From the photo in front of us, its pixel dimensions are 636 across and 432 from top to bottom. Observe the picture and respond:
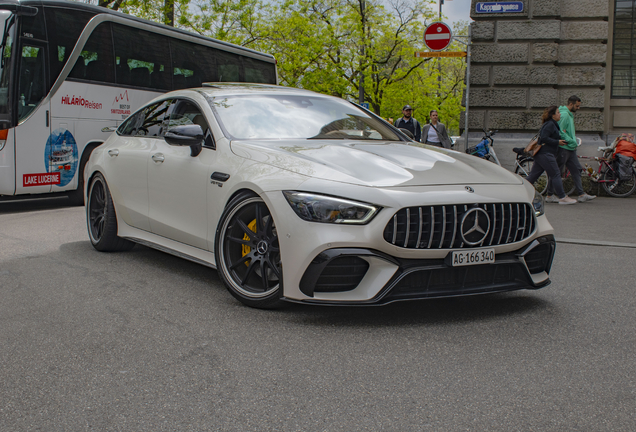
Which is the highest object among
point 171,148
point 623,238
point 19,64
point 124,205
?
point 19,64

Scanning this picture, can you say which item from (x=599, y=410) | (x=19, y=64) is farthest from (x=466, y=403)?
(x=19, y=64)

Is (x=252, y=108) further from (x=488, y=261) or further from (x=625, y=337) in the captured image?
(x=625, y=337)

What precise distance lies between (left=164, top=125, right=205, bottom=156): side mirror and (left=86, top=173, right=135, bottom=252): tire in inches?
62.6

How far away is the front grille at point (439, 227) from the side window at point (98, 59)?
9.15 meters

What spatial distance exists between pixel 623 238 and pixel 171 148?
17.3 ft

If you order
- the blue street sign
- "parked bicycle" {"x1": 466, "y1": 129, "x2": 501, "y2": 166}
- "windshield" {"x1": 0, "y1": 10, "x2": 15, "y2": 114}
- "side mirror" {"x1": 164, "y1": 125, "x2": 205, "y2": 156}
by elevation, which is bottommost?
"parked bicycle" {"x1": 466, "y1": 129, "x2": 501, "y2": 166}

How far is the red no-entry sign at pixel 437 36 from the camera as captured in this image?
13836 mm

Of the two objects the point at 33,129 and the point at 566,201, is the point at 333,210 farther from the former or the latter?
the point at 566,201

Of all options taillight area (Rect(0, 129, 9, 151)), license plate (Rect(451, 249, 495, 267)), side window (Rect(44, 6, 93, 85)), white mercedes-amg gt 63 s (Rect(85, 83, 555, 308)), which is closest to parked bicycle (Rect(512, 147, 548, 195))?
side window (Rect(44, 6, 93, 85))

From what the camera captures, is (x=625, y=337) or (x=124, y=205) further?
(x=124, y=205)

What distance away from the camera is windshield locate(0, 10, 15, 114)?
10539 millimetres

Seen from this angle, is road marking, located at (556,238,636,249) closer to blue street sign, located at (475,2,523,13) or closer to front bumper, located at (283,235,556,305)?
front bumper, located at (283,235,556,305)

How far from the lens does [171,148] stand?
214 inches

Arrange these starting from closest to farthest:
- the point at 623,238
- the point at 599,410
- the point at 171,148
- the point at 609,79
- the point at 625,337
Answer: the point at 599,410 < the point at 625,337 < the point at 171,148 < the point at 623,238 < the point at 609,79
